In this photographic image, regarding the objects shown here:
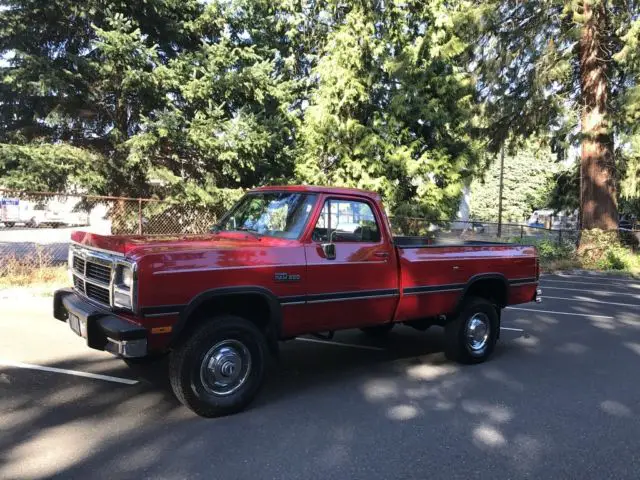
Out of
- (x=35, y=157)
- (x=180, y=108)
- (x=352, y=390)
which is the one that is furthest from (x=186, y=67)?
(x=352, y=390)

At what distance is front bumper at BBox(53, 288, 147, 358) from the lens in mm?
3918

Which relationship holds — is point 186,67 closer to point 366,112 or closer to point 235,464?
point 366,112

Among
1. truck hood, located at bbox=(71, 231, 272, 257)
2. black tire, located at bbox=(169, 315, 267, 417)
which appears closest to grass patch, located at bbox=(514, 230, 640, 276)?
truck hood, located at bbox=(71, 231, 272, 257)

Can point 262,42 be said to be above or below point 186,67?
above

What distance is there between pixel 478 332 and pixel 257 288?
3.12 m

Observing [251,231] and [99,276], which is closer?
[99,276]

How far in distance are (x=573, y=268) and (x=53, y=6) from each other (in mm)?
17130

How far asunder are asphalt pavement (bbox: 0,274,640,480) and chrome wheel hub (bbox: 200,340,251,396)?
26 cm

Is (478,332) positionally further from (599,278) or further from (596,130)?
(596,130)

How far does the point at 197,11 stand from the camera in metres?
15.4

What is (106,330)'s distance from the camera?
4.03 meters

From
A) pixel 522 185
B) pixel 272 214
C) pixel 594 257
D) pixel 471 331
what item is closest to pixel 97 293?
pixel 272 214

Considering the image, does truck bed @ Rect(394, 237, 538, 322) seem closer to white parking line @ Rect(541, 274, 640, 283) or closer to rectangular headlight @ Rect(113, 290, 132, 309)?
rectangular headlight @ Rect(113, 290, 132, 309)

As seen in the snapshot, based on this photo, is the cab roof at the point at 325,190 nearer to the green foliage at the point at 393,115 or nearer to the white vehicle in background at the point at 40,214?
the white vehicle in background at the point at 40,214
